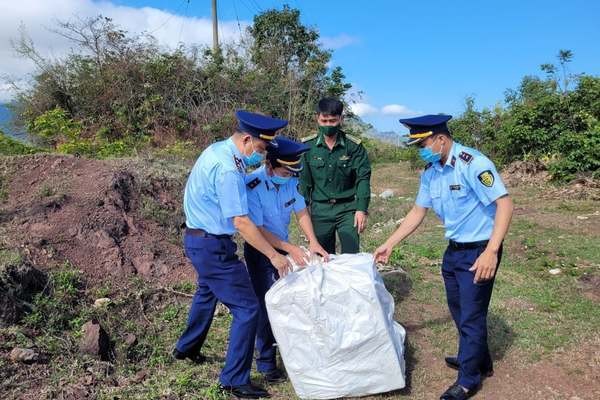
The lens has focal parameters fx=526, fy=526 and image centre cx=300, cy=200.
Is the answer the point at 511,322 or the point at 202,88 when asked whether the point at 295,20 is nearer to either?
the point at 202,88

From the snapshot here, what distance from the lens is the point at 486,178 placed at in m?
2.88

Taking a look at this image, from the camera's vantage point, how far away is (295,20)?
1922cm

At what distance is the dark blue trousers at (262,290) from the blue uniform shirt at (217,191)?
448 mm

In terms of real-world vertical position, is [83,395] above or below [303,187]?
below

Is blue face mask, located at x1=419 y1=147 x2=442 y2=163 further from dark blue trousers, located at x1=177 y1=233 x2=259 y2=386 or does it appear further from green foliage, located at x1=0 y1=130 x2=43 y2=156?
green foliage, located at x1=0 y1=130 x2=43 y2=156

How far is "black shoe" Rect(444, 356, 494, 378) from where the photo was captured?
11.3 ft

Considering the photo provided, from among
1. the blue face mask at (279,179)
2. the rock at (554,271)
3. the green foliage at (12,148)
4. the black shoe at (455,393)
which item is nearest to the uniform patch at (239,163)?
the blue face mask at (279,179)

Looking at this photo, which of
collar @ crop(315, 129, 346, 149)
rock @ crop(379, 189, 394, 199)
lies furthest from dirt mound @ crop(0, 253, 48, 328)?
rock @ crop(379, 189, 394, 199)

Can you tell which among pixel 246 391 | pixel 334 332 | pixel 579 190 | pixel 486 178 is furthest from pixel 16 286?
pixel 579 190

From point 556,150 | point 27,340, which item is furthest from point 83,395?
point 556,150

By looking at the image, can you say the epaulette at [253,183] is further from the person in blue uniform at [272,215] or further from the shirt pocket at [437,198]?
the shirt pocket at [437,198]

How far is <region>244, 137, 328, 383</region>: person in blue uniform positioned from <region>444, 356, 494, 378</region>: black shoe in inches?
44.9

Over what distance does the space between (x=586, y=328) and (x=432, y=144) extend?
7.43 ft

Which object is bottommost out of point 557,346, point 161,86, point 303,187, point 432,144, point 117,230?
point 557,346
